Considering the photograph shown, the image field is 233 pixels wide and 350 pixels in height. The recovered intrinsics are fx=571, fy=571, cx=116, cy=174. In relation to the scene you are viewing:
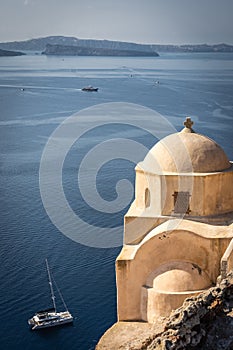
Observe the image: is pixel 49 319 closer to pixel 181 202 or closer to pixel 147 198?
pixel 147 198

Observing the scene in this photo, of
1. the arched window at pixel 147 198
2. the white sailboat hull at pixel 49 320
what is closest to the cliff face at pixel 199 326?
the arched window at pixel 147 198

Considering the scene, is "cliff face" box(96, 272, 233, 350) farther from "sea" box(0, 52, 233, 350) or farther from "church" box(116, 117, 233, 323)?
"sea" box(0, 52, 233, 350)

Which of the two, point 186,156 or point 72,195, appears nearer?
point 186,156

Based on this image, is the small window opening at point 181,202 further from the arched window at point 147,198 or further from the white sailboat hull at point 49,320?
the white sailboat hull at point 49,320

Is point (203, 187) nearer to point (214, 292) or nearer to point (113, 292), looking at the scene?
point (214, 292)

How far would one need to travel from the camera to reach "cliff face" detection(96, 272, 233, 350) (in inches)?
254

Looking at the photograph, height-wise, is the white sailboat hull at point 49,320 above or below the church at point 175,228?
below

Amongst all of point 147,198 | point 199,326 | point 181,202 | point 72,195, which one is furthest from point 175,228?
point 72,195

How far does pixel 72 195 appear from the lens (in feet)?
84.9

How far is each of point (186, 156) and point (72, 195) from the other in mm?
15417

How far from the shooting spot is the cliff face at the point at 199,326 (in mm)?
6457

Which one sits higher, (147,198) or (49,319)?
(147,198)

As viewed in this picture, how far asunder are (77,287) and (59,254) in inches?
106

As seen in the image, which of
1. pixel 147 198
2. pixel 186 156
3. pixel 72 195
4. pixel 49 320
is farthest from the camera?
pixel 72 195
